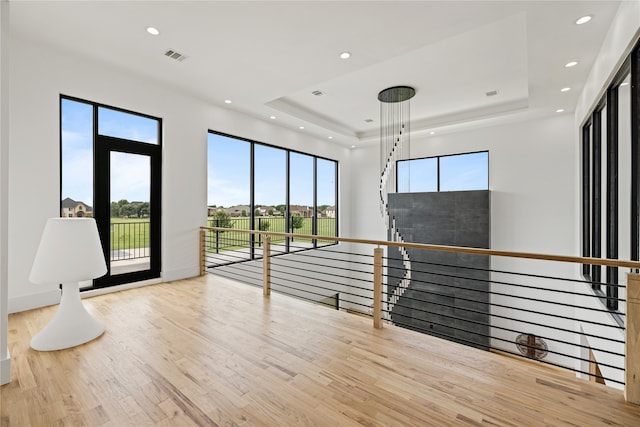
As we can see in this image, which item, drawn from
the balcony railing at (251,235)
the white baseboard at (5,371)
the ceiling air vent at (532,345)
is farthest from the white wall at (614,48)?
the white baseboard at (5,371)

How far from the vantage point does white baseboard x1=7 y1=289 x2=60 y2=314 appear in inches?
129

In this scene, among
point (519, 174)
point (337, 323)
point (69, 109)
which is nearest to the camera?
point (337, 323)

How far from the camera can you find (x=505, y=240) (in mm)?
6234

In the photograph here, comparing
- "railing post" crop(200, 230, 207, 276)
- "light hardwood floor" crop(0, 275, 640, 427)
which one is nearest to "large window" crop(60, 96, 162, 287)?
"railing post" crop(200, 230, 207, 276)

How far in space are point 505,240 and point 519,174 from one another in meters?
1.37

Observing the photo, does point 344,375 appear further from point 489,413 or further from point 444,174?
point 444,174

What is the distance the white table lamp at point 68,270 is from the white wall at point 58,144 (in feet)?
3.66

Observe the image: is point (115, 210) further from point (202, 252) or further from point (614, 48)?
point (614, 48)

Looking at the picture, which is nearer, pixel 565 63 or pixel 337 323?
pixel 337 323

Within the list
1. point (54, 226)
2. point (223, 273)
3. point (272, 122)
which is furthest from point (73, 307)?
point (272, 122)

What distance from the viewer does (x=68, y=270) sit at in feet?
8.39

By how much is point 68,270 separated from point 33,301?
1496 mm

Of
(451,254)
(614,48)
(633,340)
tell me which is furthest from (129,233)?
(614,48)

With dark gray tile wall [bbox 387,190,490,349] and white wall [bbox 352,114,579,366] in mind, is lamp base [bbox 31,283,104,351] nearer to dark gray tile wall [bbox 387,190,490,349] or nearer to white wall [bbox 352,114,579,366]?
dark gray tile wall [bbox 387,190,490,349]
